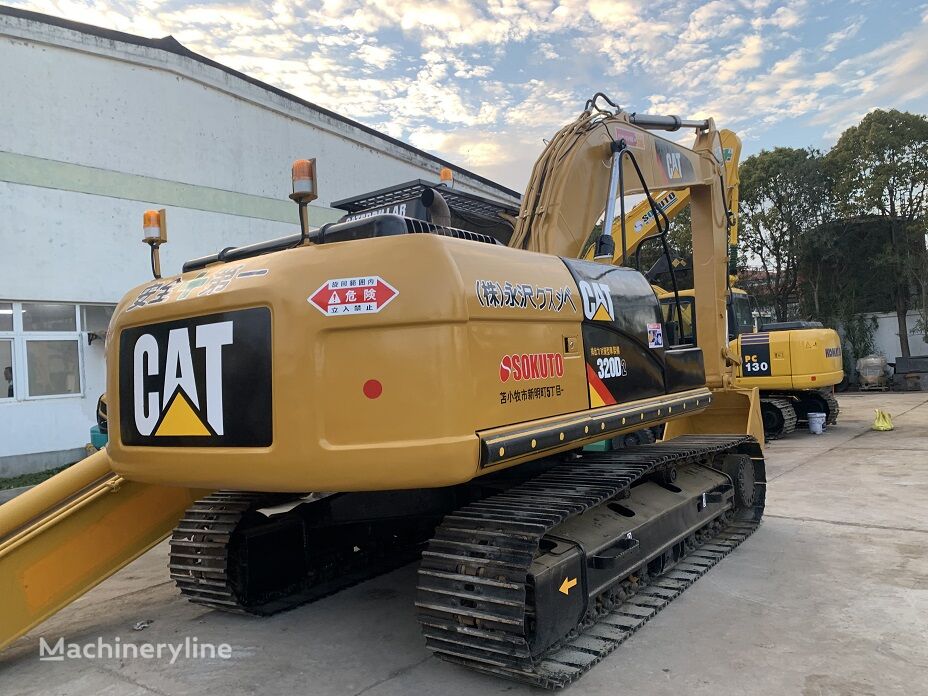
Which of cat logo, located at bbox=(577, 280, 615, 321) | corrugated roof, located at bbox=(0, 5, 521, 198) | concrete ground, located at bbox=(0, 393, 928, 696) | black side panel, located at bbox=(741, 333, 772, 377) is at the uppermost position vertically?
corrugated roof, located at bbox=(0, 5, 521, 198)

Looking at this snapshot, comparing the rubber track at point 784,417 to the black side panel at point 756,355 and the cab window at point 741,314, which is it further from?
the cab window at point 741,314

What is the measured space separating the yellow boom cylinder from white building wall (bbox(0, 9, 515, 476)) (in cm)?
760

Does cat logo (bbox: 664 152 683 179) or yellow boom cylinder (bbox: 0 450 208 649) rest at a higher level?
cat logo (bbox: 664 152 683 179)

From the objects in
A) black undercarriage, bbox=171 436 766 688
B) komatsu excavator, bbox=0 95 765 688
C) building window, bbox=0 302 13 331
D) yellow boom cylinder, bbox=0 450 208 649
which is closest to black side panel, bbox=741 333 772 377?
black undercarriage, bbox=171 436 766 688

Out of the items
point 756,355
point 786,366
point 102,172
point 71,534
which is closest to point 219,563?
point 71,534

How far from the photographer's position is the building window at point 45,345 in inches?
414

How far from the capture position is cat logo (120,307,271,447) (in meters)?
2.93

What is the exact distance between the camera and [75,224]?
36.0 ft

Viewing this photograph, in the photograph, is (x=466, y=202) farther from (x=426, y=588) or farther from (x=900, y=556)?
(x=900, y=556)

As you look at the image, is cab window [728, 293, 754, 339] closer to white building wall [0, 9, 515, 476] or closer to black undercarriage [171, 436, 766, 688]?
black undercarriage [171, 436, 766, 688]

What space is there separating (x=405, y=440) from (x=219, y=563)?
75.0 inches

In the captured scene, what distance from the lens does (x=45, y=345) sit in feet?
35.8

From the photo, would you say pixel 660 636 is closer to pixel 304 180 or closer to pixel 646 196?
pixel 304 180

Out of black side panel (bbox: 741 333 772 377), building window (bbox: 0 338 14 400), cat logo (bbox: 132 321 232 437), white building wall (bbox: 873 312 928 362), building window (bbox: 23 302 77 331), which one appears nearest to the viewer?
cat logo (bbox: 132 321 232 437)
